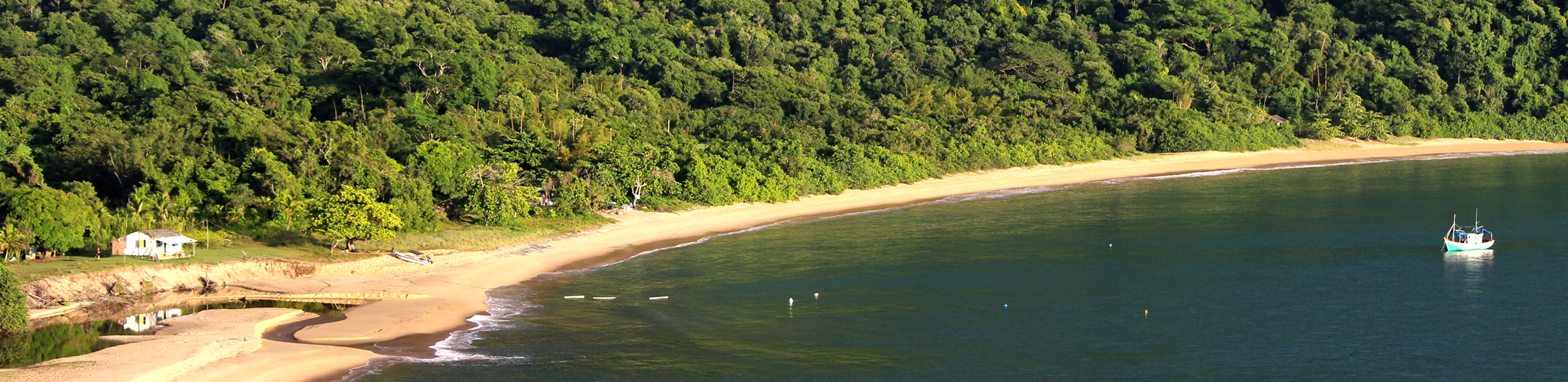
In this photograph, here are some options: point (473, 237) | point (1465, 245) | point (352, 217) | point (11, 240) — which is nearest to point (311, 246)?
point (352, 217)

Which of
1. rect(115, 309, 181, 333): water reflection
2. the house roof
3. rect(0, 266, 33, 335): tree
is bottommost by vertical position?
rect(115, 309, 181, 333): water reflection

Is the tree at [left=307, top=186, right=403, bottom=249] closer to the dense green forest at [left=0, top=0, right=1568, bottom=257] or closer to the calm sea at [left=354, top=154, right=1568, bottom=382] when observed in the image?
the dense green forest at [left=0, top=0, right=1568, bottom=257]

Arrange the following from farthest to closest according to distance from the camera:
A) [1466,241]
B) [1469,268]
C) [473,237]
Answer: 1. [473,237]
2. [1466,241]
3. [1469,268]

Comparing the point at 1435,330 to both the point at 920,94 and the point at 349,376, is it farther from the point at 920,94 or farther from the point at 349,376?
the point at 920,94

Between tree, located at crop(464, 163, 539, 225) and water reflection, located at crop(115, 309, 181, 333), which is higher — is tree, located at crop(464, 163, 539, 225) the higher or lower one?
the higher one

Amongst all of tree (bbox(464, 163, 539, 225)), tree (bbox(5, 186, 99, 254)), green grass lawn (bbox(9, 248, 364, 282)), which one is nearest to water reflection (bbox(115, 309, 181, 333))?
green grass lawn (bbox(9, 248, 364, 282))

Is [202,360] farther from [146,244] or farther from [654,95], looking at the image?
[654,95]
